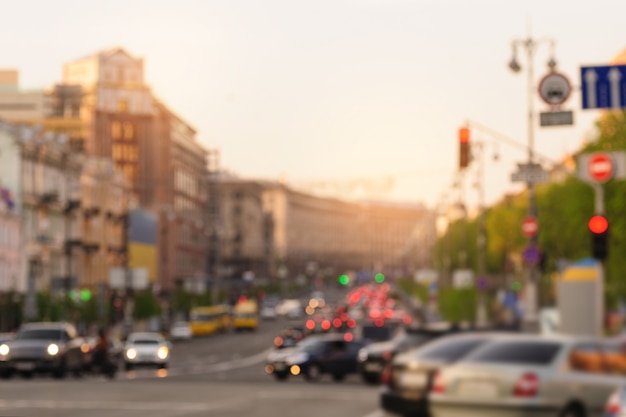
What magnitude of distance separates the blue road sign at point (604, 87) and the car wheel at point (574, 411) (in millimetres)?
8005

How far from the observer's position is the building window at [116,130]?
146 m

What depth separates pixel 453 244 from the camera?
18025 centimetres

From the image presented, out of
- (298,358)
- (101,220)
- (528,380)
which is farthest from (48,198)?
(528,380)

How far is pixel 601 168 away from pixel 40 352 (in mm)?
18903

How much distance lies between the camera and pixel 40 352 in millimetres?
42344

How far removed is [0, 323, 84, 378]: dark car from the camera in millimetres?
42188

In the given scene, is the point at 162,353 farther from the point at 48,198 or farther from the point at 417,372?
the point at 48,198

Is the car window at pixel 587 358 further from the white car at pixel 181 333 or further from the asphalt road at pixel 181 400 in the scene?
the white car at pixel 181 333

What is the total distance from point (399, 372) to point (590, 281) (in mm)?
16607

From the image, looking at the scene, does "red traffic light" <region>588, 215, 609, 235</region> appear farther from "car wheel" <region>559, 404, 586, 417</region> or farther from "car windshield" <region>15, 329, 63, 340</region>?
"car windshield" <region>15, 329, 63, 340</region>

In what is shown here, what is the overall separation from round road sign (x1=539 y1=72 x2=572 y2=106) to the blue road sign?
16.3ft

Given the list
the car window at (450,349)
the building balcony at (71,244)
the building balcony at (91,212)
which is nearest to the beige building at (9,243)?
the building balcony at (71,244)

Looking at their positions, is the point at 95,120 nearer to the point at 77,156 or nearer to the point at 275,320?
the point at 275,320

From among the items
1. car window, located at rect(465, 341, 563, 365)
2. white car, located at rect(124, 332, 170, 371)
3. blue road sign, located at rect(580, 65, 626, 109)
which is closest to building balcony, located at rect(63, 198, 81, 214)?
white car, located at rect(124, 332, 170, 371)
